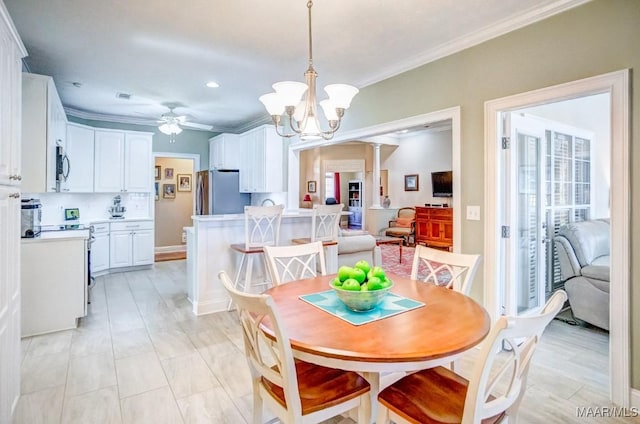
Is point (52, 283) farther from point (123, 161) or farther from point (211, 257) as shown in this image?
point (123, 161)

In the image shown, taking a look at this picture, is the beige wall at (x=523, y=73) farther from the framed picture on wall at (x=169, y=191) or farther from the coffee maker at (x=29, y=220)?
the framed picture on wall at (x=169, y=191)

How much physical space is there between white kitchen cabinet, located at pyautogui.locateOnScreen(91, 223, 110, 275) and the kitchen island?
7.49ft

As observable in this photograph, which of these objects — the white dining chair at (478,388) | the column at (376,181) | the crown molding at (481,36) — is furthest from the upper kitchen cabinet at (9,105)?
the column at (376,181)

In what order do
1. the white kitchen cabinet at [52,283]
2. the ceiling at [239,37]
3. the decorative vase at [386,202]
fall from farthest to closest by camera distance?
the decorative vase at [386,202], the white kitchen cabinet at [52,283], the ceiling at [239,37]

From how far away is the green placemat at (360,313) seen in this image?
1527mm

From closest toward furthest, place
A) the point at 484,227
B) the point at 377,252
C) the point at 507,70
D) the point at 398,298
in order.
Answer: the point at 398,298, the point at 507,70, the point at 484,227, the point at 377,252

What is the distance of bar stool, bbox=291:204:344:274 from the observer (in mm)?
3884

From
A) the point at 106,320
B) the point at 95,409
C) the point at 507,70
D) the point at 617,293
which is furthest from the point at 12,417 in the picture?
the point at 507,70

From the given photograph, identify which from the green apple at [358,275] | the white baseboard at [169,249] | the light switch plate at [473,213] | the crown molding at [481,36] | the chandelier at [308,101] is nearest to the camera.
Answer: the green apple at [358,275]

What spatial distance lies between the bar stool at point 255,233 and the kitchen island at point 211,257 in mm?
156

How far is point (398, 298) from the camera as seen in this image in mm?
1812

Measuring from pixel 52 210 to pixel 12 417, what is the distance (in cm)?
429

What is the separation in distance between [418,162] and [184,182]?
618 centimetres

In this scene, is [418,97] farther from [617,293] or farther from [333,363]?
[333,363]
